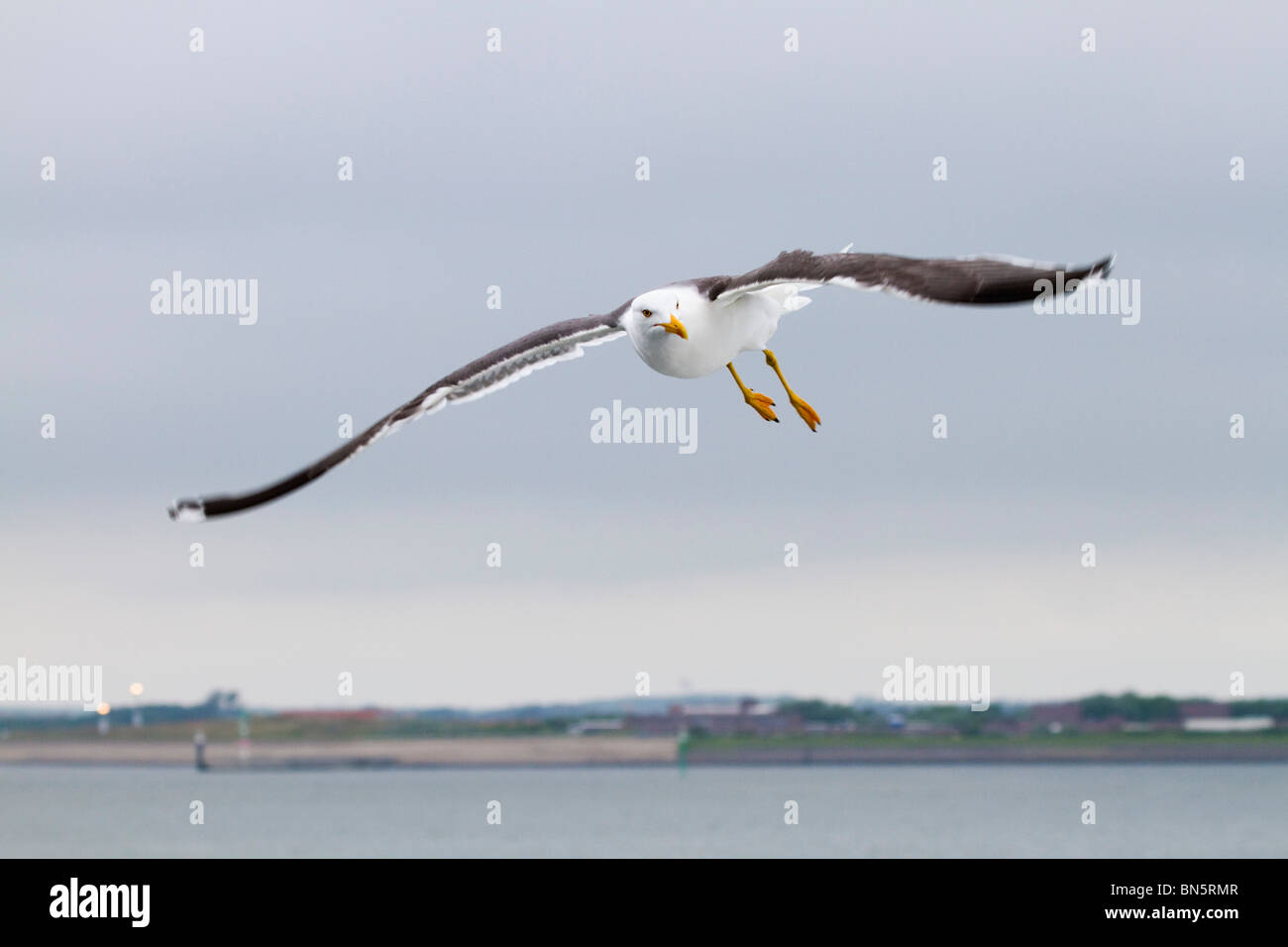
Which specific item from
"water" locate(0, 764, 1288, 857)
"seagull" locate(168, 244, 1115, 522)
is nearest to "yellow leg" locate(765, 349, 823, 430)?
"seagull" locate(168, 244, 1115, 522)

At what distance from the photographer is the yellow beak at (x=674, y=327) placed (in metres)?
19.5

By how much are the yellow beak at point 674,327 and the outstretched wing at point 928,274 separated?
106 centimetres

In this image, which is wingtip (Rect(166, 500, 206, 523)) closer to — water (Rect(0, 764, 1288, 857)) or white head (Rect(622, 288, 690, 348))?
white head (Rect(622, 288, 690, 348))

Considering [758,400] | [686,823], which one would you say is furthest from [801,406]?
[686,823]

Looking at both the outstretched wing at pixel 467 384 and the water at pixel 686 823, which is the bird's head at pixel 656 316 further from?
the water at pixel 686 823

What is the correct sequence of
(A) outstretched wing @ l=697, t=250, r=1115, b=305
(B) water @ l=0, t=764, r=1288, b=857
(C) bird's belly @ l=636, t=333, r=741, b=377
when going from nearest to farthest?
(A) outstretched wing @ l=697, t=250, r=1115, b=305
(C) bird's belly @ l=636, t=333, r=741, b=377
(B) water @ l=0, t=764, r=1288, b=857

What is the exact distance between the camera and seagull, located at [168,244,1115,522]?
15742mm

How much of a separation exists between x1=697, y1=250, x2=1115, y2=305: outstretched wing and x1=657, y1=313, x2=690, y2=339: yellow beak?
3.48ft

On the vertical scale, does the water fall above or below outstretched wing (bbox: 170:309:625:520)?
below
